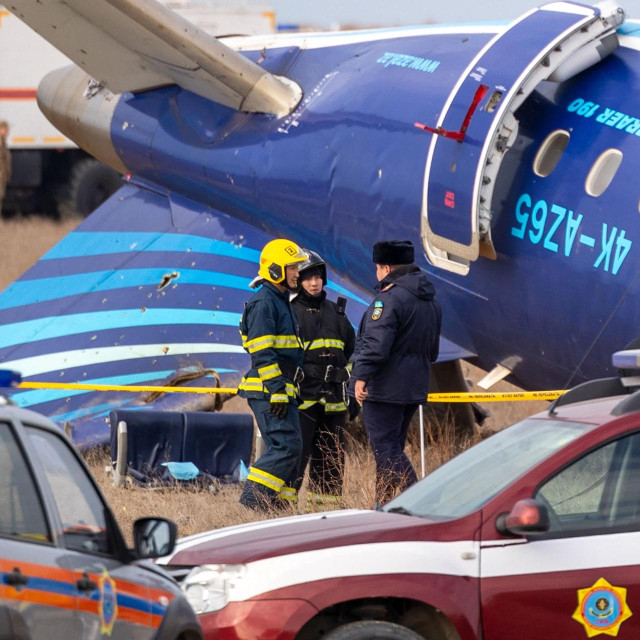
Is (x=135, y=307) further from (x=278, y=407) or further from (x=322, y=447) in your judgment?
(x=278, y=407)

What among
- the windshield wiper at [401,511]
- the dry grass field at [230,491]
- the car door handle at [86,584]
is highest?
the car door handle at [86,584]

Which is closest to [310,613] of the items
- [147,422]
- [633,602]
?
[633,602]

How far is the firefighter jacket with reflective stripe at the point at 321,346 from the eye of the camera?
9.63 meters

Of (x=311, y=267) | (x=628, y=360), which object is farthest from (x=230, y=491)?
(x=628, y=360)

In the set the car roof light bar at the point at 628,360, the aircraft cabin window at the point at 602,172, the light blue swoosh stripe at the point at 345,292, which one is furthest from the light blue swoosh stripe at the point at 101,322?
the car roof light bar at the point at 628,360

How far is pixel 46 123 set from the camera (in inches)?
1266

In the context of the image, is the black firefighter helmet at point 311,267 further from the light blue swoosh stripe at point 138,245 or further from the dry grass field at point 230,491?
the light blue swoosh stripe at point 138,245

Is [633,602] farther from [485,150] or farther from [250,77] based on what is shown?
[250,77]

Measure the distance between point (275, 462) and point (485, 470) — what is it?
3.23 meters

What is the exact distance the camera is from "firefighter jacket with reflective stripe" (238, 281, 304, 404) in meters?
8.96

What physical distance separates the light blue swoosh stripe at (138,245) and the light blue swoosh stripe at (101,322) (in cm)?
70

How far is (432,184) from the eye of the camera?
10086 mm

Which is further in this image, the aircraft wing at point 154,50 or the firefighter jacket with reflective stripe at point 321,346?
the aircraft wing at point 154,50

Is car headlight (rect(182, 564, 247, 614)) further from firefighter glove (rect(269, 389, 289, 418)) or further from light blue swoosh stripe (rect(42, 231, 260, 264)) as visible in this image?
light blue swoosh stripe (rect(42, 231, 260, 264))
